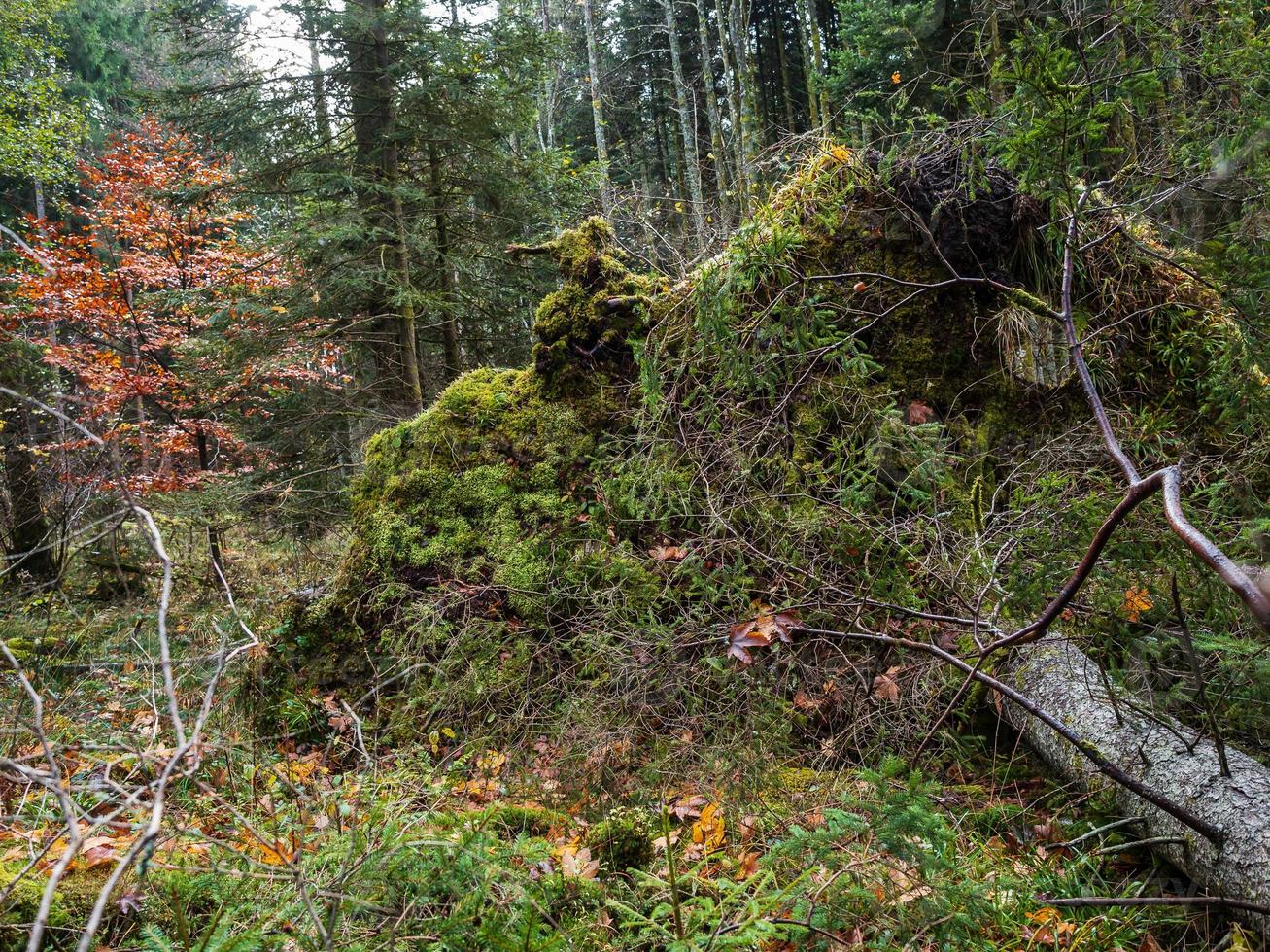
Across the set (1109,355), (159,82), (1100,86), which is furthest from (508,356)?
(159,82)

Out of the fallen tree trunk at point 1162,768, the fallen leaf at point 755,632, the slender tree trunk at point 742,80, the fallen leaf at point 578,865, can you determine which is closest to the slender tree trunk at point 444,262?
the slender tree trunk at point 742,80

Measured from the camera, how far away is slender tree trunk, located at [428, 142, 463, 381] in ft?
28.7

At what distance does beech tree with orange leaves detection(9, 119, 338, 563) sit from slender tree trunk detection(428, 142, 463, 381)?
1.64 meters

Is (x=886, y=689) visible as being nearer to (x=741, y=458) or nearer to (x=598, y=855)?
(x=741, y=458)

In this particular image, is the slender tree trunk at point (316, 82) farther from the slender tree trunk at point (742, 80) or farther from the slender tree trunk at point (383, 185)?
the slender tree trunk at point (742, 80)

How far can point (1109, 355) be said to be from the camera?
4086mm

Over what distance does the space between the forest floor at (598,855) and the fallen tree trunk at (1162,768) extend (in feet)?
0.42

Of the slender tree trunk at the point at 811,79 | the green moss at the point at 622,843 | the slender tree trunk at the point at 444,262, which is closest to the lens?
the green moss at the point at 622,843

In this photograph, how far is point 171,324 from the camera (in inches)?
479

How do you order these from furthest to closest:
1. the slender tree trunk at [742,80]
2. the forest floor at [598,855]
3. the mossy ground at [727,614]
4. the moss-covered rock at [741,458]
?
Answer: the slender tree trunk at [742,80] < the moss-covered rock at [741,458] < the mossy ground at [727,614] < the forest floor at [598,855]

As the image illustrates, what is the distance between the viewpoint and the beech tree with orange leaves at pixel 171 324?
8.41 metres

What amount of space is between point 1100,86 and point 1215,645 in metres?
1.95

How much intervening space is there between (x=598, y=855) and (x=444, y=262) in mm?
8270

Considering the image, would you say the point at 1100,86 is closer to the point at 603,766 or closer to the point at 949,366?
the point at 949,366
